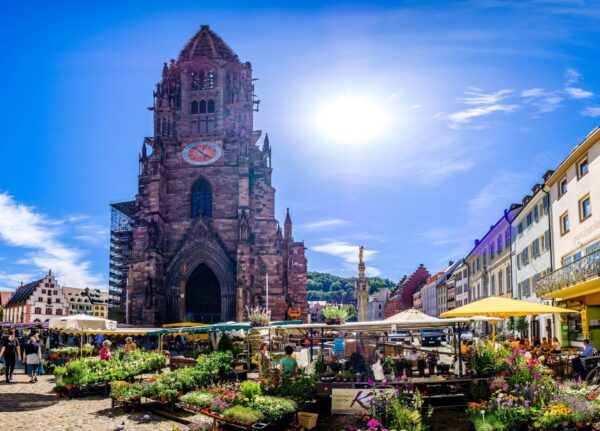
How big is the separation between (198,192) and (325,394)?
39.1m

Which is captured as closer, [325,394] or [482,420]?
[482,420]

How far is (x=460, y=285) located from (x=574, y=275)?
5070 centimetres

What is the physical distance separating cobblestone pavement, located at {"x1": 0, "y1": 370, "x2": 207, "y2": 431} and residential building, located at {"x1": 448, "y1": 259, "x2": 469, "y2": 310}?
54.2m

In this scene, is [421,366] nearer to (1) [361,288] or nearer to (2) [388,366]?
(2) [388,366]

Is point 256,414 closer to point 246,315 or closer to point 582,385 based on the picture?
point 582,385

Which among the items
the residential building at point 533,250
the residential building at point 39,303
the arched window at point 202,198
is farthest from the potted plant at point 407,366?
the residential building at point 39,303

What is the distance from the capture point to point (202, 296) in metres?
49.9

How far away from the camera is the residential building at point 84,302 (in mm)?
124625

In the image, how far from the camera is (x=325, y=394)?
1301cm

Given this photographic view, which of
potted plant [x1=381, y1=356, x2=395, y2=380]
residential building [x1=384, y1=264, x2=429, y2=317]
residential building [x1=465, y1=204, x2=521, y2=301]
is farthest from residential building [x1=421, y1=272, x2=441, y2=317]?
potted plant [x1=381, y1=356, x2=395, y2=380]

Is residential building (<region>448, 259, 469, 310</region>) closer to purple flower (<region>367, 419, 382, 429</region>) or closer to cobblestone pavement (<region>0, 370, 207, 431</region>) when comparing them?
cobblestone pavement (<region>0, 370, 207, 431</region>)

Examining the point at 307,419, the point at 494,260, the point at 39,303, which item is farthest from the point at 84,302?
the point at 307,419

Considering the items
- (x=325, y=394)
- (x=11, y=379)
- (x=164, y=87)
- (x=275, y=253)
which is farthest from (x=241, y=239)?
(x=325, y=394)

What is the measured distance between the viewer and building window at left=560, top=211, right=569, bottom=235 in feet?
93.1
